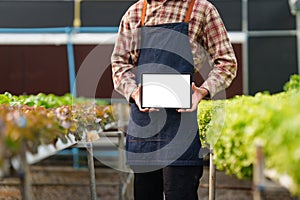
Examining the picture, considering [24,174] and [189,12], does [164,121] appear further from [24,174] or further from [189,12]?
[24,174]

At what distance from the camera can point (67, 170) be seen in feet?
26.0

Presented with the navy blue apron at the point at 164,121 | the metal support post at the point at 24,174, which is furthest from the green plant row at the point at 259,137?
the metal support post at the point at 24,174

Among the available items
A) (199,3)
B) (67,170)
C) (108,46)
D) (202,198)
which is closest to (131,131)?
(199,3)

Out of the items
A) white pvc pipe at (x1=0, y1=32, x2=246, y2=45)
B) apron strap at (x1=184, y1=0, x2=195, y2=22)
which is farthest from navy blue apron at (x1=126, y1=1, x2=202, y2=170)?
white pvc pipe at (x1=0, y1=32, x2=246, y2=45)

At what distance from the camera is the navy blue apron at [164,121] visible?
3361 millimetres

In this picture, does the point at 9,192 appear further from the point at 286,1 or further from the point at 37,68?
the point at 286,1

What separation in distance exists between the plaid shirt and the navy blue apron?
0.04 m

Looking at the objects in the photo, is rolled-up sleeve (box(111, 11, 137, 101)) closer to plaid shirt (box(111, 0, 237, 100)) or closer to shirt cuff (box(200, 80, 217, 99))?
plaid shirt (box(111, 0, 237, 100))

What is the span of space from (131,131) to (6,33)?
677 centimetres

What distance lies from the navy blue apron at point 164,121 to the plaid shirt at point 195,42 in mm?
42

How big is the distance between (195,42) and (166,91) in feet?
1.43

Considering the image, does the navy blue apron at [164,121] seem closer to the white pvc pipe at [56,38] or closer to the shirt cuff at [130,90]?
the shirt cuff at [130,90]

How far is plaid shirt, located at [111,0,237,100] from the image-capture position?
339 centimetres

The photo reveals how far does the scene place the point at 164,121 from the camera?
11.1ft
